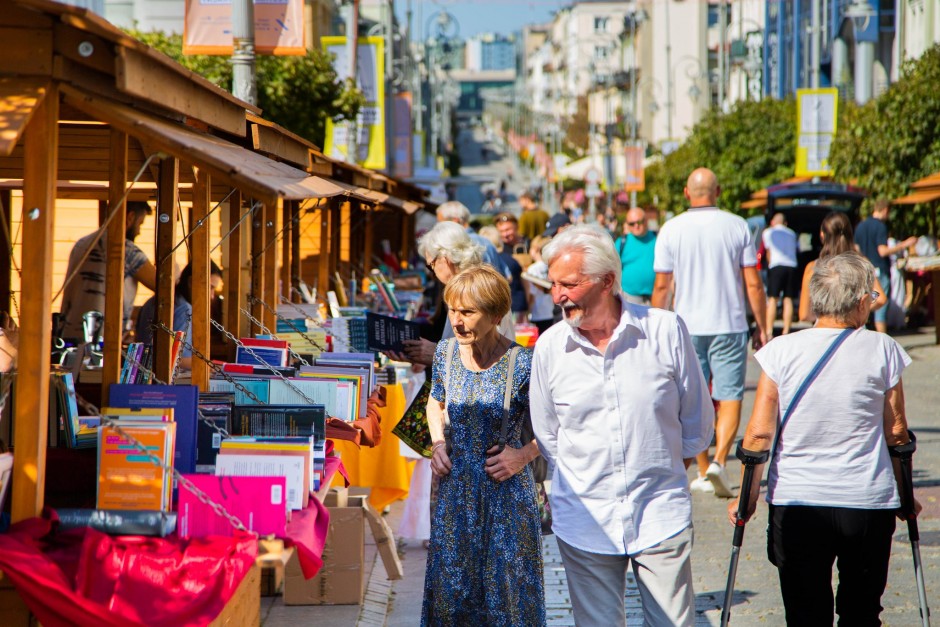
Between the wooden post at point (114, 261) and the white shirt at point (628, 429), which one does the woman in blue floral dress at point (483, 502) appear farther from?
the wooden post at point (114, 261)

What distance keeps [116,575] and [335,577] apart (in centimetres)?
249

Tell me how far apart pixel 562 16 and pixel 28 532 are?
488ft

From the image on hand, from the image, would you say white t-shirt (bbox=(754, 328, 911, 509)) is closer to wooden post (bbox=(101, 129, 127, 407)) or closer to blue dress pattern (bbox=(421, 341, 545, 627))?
blue dress pattern (bbox=(421, 341, 545, 627))

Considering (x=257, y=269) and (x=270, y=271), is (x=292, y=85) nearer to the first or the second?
(x=270, y=271)

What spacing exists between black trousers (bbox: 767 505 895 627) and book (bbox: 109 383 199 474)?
2.16 m

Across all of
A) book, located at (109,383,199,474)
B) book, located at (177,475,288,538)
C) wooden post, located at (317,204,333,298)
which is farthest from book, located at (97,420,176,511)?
wooden post, located at (317,204,333,298)

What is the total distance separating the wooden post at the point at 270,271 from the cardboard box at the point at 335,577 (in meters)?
1.97

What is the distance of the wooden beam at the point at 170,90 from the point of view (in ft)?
12.4

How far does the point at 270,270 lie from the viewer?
328 inches

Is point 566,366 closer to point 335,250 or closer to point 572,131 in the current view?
point 335,250

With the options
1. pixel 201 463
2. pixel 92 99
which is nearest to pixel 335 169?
pixel 201 463

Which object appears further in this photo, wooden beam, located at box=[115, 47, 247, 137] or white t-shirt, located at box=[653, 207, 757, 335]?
white t-shirt, located at box=[653, 207, 757, 335]

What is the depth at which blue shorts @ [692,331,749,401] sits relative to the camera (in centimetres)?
824

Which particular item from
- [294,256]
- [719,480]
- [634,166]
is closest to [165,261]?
[719,480]
